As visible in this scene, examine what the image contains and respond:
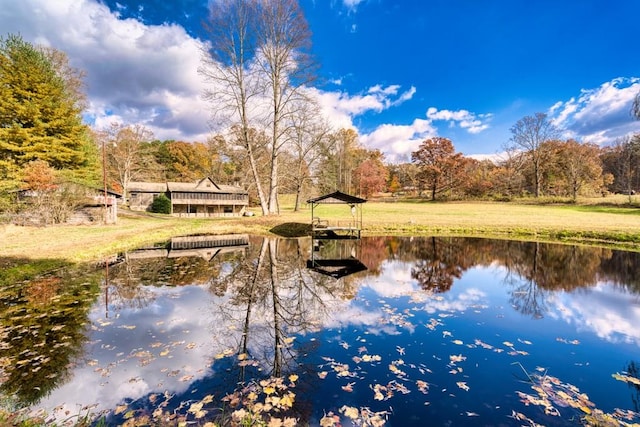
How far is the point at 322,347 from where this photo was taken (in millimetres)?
5930

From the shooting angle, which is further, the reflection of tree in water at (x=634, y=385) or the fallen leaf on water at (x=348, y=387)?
the fallen leaf on water at (x=348, y=387)

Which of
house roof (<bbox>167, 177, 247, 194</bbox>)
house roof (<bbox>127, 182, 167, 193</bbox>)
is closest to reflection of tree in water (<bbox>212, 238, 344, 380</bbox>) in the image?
house roof (<bbox>167, 177, 247, 194</bbox>)

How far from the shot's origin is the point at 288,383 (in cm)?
467

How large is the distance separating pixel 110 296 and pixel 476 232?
23.4 metres

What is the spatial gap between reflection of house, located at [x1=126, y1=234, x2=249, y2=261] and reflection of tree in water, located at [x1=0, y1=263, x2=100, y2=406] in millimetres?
4888

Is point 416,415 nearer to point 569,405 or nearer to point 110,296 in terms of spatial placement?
point 569,405

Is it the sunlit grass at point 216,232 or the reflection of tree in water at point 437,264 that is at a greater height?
the sunlit grass at point 216,232

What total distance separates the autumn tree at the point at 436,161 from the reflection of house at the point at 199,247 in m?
43.1

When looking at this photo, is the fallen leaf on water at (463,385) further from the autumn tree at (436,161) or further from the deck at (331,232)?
the autumn tree at (436,161)

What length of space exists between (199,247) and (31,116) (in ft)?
67.5

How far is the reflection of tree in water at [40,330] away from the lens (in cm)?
462

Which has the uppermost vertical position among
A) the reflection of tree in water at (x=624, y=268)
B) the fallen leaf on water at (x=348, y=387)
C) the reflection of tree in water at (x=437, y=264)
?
the fallen leaf on water at (x=348, y=387)

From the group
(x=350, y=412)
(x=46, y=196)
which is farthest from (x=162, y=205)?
(x=350, y=412)

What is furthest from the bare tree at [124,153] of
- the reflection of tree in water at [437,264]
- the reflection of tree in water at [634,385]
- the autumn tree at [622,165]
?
the autumn tree at [622,165]
